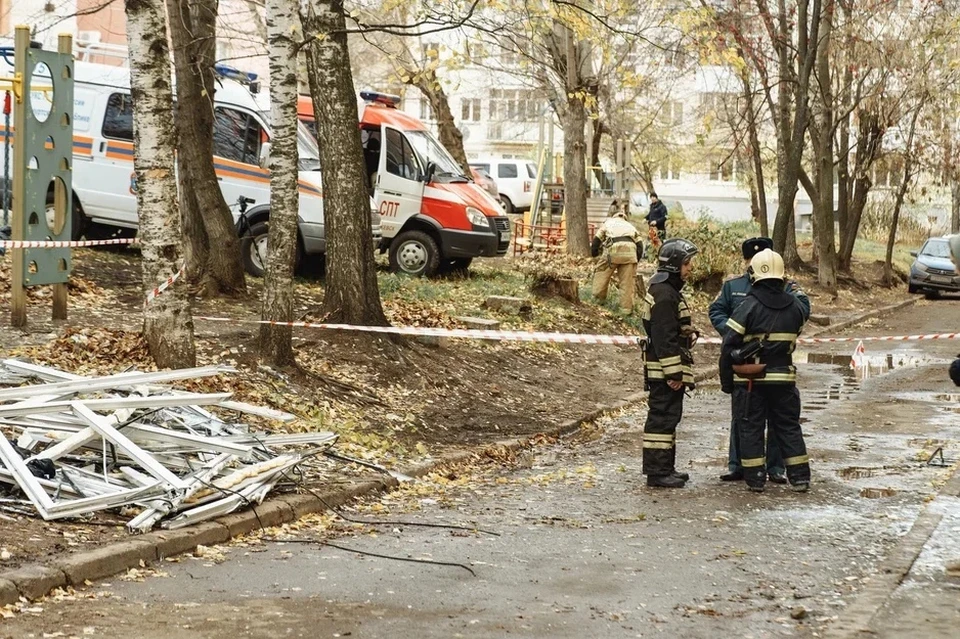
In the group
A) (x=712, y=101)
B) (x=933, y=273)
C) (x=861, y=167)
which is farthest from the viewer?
(x=712, y=101)

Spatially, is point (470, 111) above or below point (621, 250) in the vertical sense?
above

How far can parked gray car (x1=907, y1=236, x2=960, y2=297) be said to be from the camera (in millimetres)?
33731

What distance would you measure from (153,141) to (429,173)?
39.8 feet

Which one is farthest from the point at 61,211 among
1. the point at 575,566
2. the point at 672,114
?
the point at 672,114

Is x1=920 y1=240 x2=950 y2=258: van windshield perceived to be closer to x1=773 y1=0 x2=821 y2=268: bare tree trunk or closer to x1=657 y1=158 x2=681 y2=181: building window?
x1=773 y1=0 x2=821 y2=268: bare tree trunk

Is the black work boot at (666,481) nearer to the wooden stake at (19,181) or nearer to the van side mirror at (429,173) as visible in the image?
the wooden stake at (19,181)

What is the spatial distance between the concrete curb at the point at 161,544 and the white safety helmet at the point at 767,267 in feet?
9.39

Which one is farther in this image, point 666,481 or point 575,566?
point 666,481

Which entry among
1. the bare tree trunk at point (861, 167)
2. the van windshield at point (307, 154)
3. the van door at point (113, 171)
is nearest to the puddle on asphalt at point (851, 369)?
the van windshield at point (307, 154)

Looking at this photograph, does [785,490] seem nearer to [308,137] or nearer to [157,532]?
[157,532]

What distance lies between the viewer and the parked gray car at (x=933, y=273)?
3373cm

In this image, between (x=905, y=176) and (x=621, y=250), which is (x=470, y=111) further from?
(x=621, y=250)

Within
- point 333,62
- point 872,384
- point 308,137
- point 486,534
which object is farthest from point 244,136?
point 486,534

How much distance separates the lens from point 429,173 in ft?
73.4
